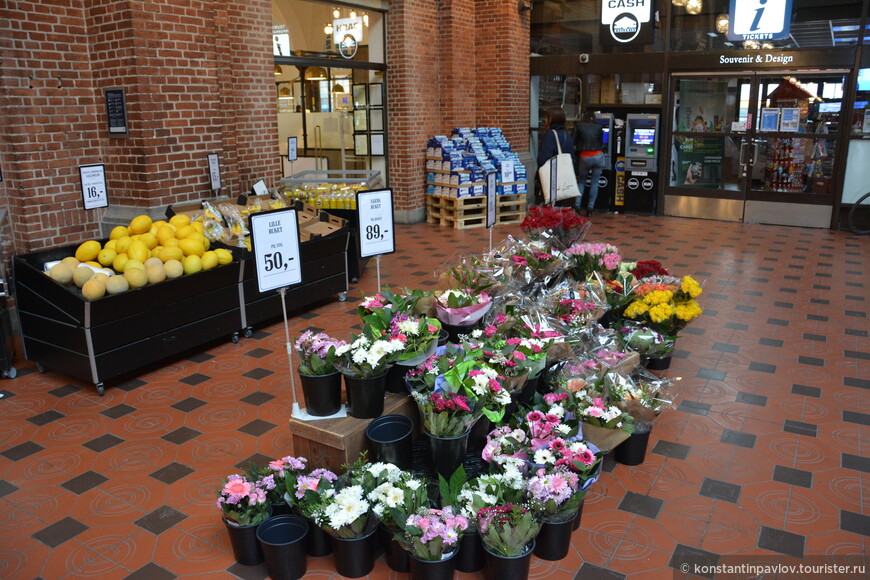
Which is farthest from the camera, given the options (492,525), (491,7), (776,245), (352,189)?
(491,7)

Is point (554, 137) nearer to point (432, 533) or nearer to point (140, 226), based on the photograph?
point (140, 226)

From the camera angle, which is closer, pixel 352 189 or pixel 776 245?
pixel 352 189

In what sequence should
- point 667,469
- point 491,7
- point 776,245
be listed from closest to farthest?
point 667,469 < point 776,245 < point 491,7

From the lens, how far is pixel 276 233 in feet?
12.4

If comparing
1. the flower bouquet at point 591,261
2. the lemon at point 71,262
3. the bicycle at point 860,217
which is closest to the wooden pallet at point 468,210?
the bicycle at point 860,217

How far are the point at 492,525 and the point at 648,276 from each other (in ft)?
10.7

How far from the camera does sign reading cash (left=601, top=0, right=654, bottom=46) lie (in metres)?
10.7

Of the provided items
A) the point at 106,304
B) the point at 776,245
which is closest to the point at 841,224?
the point at 776,245

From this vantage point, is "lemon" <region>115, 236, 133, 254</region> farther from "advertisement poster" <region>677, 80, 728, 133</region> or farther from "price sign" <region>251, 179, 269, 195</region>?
"advertisement poster" <region>677, 80, 728, 133</region>

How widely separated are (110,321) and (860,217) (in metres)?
10.0

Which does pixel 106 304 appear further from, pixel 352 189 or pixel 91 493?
pixel 352 189

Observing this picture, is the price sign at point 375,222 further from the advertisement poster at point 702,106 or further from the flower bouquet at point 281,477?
the advertisement poster at point 702,106

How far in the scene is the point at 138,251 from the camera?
16.5 feet

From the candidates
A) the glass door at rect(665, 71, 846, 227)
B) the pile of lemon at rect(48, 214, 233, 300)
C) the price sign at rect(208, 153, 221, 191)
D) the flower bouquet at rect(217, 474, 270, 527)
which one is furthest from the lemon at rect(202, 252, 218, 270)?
the glass door at rect(665, 71, 846, 227)
